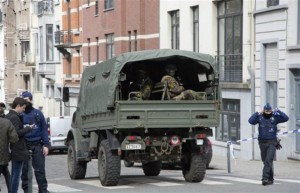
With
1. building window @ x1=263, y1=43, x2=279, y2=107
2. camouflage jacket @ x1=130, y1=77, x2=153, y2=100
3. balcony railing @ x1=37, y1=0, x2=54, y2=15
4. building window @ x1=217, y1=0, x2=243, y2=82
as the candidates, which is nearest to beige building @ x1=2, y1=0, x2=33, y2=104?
balcony railing @ x1=37, y1=0, x2=54, y2=15

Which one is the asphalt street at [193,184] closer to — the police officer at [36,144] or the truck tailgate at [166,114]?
the truck tailgate at [166,114]

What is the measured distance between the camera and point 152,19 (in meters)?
40.4

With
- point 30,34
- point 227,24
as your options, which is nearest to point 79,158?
point 227,24

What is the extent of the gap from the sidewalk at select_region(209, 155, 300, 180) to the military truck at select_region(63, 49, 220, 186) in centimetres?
306

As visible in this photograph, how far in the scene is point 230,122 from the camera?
1200 inches

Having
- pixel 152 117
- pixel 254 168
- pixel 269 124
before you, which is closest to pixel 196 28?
pixel 254 168

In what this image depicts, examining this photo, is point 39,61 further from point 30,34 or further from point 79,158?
point 79,158

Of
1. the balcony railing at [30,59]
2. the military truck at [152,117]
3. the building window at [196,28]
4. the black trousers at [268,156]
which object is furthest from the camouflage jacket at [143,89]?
the balcony railing at [30,59]

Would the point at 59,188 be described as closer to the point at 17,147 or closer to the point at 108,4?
the point at 17,147

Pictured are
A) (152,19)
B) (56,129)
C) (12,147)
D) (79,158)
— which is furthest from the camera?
(152,19)

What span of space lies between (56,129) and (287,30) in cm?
1583

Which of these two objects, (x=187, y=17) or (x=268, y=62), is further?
(x=187, y=17)

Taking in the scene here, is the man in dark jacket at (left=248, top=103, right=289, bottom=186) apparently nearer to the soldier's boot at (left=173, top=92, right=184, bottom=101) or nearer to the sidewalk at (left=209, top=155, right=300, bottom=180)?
the soldier's boot at (left=173, top=92, right=184, bottom=101)

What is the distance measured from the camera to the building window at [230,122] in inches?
1177
